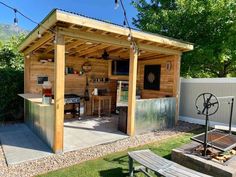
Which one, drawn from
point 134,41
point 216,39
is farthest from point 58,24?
point 216,39

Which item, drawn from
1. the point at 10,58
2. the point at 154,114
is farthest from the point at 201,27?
the point at 10,58

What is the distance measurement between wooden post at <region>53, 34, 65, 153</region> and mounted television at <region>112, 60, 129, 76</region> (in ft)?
15.0

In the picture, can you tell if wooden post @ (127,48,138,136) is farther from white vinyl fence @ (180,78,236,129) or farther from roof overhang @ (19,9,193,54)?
white vinyl fence @ (180,78,236,129)

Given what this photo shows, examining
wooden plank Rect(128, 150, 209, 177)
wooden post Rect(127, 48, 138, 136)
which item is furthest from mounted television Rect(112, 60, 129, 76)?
wooden plank Rect(128, 150, 209, 177)

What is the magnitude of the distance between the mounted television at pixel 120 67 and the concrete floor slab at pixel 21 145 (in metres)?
4.23

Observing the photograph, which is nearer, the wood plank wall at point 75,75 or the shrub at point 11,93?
the shrub at point 11,93

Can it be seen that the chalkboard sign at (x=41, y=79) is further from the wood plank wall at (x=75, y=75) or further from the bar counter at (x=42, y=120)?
the bar counter at (x=42, y=120)

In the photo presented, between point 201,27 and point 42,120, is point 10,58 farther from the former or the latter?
point 201,27

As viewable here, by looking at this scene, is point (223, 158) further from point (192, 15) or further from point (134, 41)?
point (192, 15)

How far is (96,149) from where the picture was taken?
4.71 meters

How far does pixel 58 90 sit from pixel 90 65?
425cm

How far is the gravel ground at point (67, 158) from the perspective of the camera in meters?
3.62

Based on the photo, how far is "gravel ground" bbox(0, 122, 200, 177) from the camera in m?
3.62

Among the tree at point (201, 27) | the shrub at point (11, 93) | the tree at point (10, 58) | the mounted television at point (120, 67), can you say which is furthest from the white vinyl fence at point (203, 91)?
the tree at point (10, 58)
